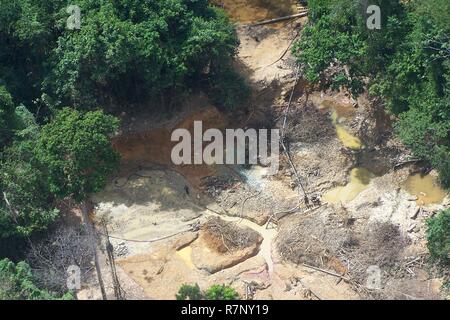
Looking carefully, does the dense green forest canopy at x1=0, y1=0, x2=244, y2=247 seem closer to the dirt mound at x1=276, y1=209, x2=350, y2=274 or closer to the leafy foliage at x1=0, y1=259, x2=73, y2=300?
the leafy foliage at x1=0, y1=259, x2=73, y2=300

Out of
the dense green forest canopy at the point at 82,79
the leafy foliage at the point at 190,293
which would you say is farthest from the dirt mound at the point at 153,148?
the leafy foliage at the point at 190,293

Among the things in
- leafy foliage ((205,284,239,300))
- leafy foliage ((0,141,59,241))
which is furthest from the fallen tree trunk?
leafy foliage ((205,284,239,300))

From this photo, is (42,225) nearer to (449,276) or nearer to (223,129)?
(223,129)

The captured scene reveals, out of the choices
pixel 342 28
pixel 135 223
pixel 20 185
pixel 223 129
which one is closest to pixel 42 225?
pixel 20 185

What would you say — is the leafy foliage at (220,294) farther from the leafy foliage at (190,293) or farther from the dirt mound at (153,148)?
the dirt mound at (153,148)

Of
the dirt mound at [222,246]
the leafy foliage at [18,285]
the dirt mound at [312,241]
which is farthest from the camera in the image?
the dirt mound at [222,246]

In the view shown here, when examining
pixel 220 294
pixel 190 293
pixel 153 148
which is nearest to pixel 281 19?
pixel 153 148

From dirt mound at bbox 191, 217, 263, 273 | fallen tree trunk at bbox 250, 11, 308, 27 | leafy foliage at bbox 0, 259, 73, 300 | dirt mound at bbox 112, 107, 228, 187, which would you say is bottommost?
dirt mound at bbox 191, 217, 263, 273
